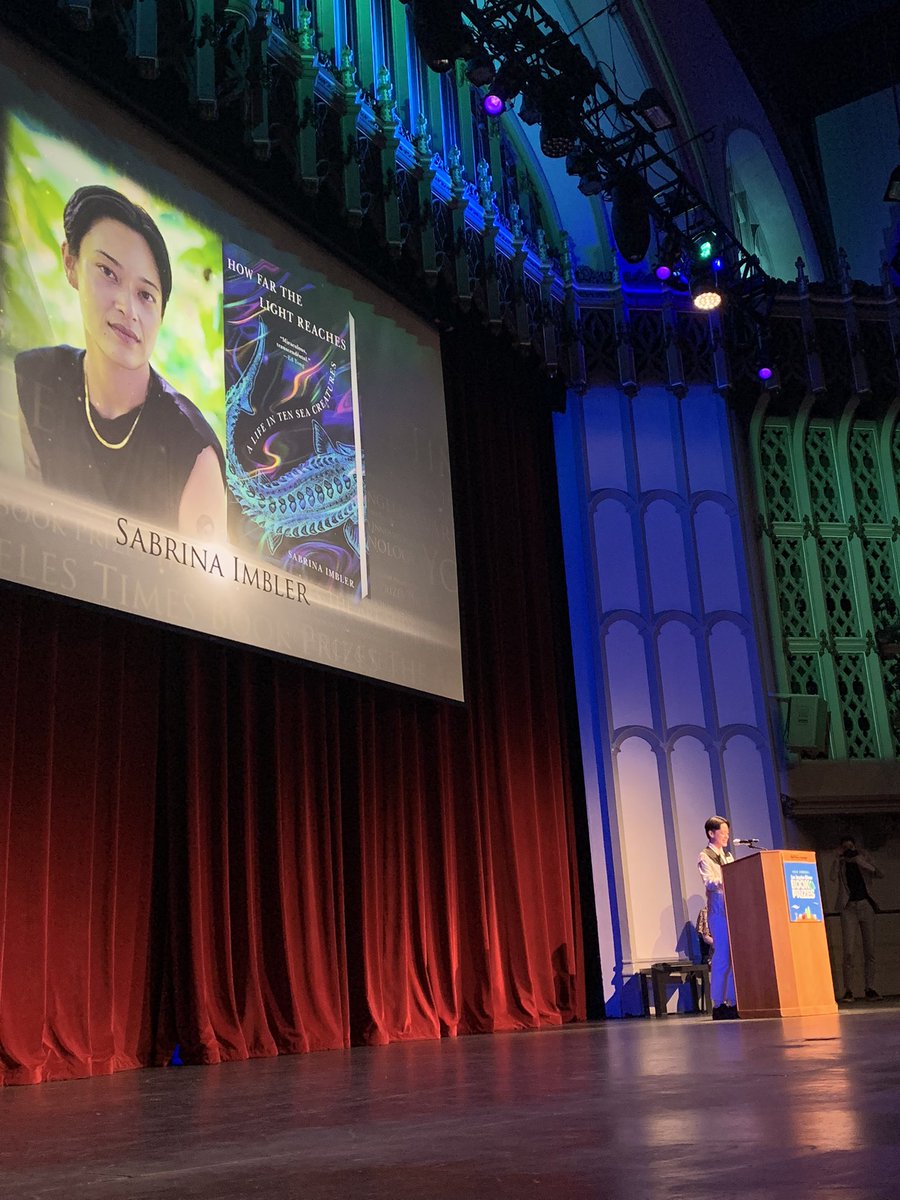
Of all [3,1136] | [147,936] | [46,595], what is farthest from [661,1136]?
[147,936]

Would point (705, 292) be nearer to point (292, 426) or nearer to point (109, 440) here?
point (292, 426)

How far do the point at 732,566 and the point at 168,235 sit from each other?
5926mm

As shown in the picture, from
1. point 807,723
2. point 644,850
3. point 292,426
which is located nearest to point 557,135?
point 292,426

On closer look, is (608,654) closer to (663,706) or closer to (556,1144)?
(663,706)

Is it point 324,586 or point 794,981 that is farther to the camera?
point 324,586

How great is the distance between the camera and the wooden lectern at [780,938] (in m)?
6.41

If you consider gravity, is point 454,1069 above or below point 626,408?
below

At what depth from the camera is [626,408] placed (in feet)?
35.5

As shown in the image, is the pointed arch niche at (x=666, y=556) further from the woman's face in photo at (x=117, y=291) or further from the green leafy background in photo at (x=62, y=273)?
the woman's face in photo at (x=117, y=291)

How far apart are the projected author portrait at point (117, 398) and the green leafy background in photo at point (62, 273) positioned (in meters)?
0.05

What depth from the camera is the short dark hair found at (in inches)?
233

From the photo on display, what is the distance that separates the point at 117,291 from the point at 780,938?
4818 millimetres

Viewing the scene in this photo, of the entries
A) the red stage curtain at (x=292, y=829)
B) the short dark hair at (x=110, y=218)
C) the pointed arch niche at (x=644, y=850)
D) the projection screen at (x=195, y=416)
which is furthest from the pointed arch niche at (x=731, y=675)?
the short dark hair at (x=110, y=218)

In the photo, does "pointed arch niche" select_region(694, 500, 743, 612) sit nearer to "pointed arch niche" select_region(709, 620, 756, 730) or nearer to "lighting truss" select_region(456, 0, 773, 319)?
"pointed arch niche" select_region(709, 620, 756, 730)
